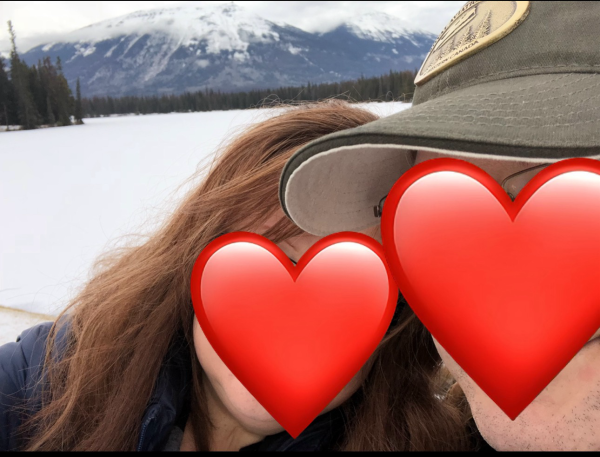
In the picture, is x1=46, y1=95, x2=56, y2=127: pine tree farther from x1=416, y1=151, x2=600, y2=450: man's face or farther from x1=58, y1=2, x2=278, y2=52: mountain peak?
x1=58, y1=2, x2=278, y2=52: mountain peak

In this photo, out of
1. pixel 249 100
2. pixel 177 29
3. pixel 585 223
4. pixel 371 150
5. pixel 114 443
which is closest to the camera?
pixel 585 223

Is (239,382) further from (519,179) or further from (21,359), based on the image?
(21,359)

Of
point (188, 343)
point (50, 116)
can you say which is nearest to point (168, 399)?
point (188, 343)

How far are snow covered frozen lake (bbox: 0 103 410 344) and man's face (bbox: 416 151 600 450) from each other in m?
0.70

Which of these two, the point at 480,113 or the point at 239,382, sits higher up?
the point at 480,113

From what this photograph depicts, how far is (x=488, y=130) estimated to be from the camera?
1.46 feet

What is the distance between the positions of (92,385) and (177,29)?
572ft

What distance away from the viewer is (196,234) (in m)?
0.89

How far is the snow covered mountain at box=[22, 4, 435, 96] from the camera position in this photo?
132 meters

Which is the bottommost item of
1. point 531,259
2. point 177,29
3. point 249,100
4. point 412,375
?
point 249,100

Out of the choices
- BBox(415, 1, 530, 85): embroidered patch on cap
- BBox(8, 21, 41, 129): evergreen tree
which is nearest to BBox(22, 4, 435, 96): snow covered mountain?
BBox(8, 21, 41, 129): evergreen tree

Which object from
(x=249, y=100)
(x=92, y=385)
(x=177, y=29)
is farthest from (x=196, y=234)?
(x=177, y=29)

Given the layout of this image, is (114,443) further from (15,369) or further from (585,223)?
(585,223)
